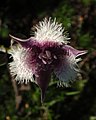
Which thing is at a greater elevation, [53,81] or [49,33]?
[49,33]

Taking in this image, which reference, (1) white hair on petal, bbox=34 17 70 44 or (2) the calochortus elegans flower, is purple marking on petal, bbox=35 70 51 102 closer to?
(2) the calochortus elegans flower

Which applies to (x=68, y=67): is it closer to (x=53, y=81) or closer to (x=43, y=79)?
(x=43, y=79)

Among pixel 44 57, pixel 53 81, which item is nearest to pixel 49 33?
pixel 44 57

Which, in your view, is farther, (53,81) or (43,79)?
(53,81)

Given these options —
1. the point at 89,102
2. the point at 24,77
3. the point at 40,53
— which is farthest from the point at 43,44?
the point at 89,102

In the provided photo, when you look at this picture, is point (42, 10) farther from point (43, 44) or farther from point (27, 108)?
point (43, 44)

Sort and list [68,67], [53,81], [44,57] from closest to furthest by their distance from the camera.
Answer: [44,57] → [68,67] → [53,81]
